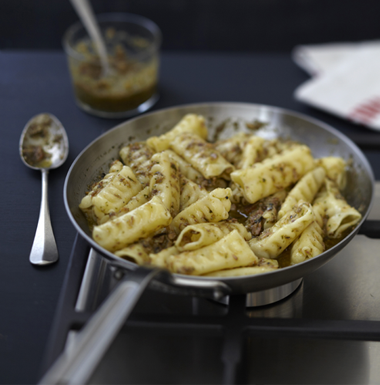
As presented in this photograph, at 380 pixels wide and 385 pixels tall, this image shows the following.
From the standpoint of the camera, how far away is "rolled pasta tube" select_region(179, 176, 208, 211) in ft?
4.08

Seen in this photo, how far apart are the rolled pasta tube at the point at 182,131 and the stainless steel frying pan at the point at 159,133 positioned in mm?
81

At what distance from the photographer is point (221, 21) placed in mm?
3283

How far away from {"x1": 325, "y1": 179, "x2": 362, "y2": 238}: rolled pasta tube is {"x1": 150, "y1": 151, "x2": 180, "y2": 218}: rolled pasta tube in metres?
0.43

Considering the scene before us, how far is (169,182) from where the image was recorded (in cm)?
122

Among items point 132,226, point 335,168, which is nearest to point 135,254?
point 132,226

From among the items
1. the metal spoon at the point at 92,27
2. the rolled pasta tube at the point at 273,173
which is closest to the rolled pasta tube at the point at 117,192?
the rolled pasta tube at the point at 273,173

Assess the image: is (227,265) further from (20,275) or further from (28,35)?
(28,35)

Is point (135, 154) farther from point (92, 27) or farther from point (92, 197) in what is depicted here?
point (92, 27)

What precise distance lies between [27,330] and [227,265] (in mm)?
492

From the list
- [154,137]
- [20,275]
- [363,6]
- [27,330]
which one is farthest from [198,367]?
[363,6]

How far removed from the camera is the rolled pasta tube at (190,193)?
1.24 metres

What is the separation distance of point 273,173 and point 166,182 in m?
0.34

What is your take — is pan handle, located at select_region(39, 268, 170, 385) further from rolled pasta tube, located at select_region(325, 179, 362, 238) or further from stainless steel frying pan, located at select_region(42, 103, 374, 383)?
rolled pasta tube, located at select_region(325, 179, 362, 238)

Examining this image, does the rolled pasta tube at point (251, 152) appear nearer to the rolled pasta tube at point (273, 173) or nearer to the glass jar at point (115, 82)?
the rolled pasta tube at point (273, 173)
